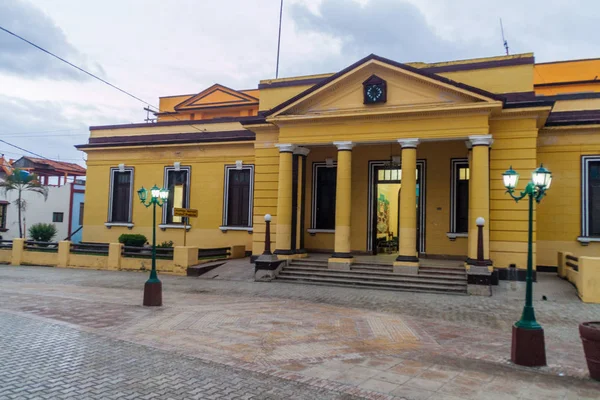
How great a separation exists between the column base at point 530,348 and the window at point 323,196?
12.6 m

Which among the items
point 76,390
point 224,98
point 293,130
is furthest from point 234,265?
point 224,98

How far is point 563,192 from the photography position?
16578 mm

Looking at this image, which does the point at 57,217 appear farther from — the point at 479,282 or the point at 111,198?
the point at 479,282

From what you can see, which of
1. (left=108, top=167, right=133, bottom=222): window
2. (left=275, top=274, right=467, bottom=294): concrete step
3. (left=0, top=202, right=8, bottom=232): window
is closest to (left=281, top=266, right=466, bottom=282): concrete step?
(left=275, top=274, right=467, bottom=294): concrete step

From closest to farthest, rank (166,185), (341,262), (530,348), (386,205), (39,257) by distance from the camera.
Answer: (530,348) → (341,262) → (386,205) → (39,257) → (166,185)

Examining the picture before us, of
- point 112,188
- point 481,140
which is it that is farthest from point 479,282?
point 112,188

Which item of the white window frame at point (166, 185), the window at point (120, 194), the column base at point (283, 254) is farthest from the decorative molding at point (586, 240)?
the window at point (120, 194)

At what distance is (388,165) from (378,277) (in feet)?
18.3

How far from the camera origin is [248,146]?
2094 centimetres

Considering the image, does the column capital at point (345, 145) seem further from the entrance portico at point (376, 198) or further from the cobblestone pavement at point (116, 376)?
the cobblestone pavement at point (116, 376)

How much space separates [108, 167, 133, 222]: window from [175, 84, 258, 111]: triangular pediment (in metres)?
7.99

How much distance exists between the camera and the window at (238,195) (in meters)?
20.9

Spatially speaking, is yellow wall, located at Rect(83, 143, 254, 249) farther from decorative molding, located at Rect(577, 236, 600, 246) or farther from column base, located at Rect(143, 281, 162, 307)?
decorative molding, located at Rect(577, 236, 600, 246)

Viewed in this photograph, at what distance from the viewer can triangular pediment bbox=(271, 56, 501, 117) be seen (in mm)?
14914
